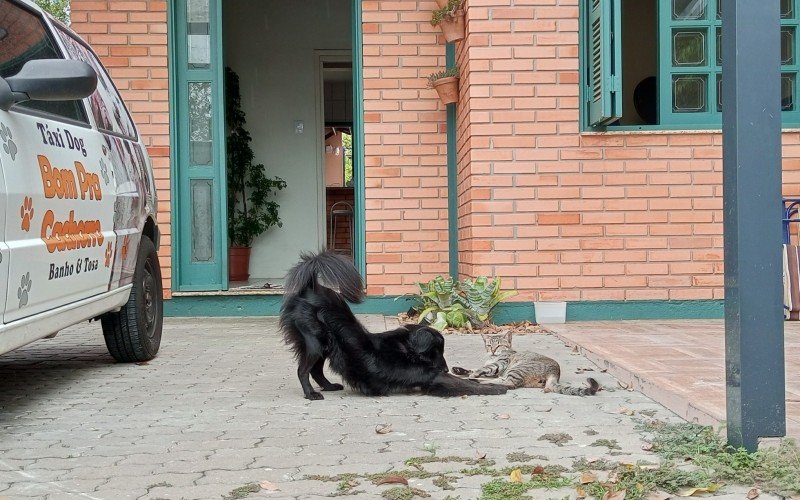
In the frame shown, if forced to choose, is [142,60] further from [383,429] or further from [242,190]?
[383,429]

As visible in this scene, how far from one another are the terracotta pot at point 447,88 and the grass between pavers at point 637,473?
5.16m

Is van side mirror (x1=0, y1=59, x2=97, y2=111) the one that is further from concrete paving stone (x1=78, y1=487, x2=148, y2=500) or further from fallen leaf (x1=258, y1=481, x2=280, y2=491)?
fallen leaf (x1=258, y1=481, x2=280, y2=491)

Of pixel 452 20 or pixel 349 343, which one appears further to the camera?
pixel 452 20

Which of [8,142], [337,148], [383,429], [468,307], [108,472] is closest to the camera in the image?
[108,472]

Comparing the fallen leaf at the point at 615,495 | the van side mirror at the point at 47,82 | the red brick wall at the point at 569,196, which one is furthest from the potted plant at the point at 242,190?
the fallen leaf at the point at 615,495

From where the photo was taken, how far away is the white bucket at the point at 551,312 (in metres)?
7.21

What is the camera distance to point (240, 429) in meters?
3.74

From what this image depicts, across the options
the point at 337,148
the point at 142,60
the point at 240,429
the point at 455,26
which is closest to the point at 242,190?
the point at 142,60


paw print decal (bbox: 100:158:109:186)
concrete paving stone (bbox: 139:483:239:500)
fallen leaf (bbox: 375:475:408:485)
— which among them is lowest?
concrete paving stone (bbox: 139:483:239:500)

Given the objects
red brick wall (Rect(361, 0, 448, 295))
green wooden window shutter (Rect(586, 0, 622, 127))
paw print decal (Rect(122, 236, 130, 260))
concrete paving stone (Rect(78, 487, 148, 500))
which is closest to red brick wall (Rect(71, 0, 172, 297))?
red brick wall (Rect(361, 0, 448, 295))

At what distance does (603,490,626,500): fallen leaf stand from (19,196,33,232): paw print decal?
7.88 ft

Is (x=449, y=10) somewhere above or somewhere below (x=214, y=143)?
above

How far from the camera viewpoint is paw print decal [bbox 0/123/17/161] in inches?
132

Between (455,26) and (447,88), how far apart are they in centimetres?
56
